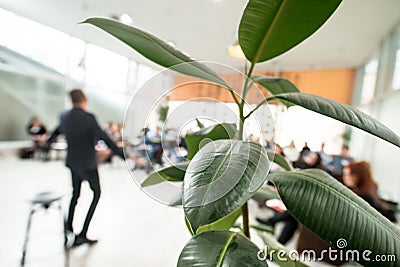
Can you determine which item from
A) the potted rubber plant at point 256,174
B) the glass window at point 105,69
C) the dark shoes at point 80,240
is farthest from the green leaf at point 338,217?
the dark shoes at point 80,240

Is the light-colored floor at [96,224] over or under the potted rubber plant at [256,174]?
under

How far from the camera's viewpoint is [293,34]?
42cm

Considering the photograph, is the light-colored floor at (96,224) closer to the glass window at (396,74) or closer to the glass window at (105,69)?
the glass window at (105,69)

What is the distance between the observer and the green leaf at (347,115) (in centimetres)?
29

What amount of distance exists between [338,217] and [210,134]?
0.26 metres

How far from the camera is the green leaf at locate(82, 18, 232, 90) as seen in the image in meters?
0.38

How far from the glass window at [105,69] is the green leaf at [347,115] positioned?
0.63m

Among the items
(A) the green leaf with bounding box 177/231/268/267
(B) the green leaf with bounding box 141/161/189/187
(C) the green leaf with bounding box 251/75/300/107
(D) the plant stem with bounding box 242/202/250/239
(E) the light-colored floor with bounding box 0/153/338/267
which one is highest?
(C) the green leaf with bounding box 251/75/300/107

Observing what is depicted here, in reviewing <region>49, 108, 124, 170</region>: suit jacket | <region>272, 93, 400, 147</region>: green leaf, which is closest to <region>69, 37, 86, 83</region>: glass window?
<region>49, 108, 124, 170</region>: suit jacket

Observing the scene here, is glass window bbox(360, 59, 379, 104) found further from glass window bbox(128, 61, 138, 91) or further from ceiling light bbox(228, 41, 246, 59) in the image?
glass window bbox(128, 61, 138, 91)

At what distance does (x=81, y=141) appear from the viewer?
2.31ft

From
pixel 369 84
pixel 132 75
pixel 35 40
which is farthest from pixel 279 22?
pixel 369 84

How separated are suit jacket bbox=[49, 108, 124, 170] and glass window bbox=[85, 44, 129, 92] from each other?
0.48 feet

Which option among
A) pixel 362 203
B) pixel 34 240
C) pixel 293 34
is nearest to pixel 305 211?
pixel 362 203
